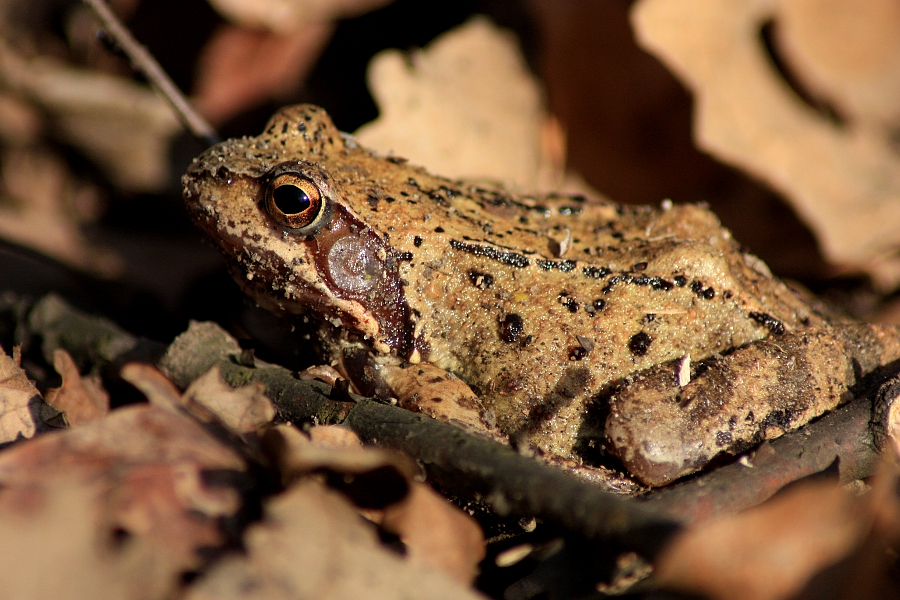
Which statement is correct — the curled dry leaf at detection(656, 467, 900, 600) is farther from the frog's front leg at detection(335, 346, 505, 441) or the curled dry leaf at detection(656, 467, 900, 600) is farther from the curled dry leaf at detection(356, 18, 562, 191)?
the curled dry leaf at detection(356, 18, 562, 191)

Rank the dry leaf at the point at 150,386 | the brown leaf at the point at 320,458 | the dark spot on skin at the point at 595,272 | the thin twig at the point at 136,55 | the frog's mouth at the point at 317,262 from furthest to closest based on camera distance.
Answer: the thin twig at the point at 136,55 < the dark spot on skin at the point at 595,272 < the frog's mouth at the point at 317,262 < the dry leaf at the point at 150,386 < the brown leaf at the point at 320,458

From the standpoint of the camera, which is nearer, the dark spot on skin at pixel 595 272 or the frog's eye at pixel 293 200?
the frog's eye at pixel 293 200

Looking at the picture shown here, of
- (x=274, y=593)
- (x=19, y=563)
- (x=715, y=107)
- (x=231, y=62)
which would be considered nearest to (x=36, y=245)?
(x=231, y=62)

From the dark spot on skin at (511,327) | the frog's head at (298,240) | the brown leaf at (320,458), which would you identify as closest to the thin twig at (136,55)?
the frog's head at (298,240)

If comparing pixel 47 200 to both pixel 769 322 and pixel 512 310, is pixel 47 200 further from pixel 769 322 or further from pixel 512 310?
pixel 769 322

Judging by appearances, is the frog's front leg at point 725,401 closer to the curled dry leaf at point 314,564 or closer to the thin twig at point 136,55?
the curled dry leaf at point 314,564

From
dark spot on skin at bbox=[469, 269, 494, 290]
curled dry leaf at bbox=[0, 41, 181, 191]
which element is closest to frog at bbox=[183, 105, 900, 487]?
dark spot on skin at bbox=[469, 269, 494, 290]

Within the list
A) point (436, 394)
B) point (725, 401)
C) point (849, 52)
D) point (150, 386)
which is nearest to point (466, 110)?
point (436, 394)
